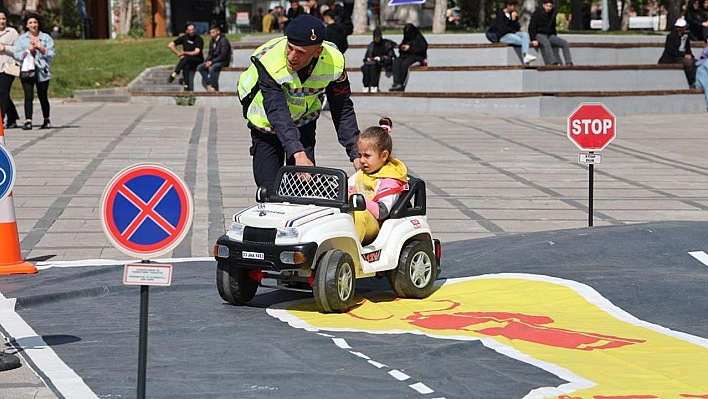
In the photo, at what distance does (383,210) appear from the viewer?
8133mm

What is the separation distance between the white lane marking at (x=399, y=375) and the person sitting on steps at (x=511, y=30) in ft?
73.2

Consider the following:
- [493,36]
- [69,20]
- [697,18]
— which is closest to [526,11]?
[493,36]

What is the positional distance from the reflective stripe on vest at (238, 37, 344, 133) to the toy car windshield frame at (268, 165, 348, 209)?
0.53 meters

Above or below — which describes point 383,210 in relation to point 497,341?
above

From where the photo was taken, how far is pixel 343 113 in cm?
857

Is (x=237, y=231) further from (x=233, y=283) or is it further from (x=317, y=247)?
(x=317, y=247)

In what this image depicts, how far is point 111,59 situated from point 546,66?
1460 centimetres

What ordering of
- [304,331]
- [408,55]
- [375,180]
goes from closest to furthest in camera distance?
[304,331] → [375,180] → [408,55]

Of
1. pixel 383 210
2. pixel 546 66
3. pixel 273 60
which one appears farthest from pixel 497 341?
pixel 546 66

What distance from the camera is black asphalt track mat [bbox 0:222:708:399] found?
19.4 ft

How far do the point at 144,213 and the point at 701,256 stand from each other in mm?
5397

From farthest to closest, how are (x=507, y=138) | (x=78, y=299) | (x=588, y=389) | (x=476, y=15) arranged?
1. (x=476, y=15)
2. (x=507, y=138)
3. (x=78, y=299)
4. (x=588, y=389)

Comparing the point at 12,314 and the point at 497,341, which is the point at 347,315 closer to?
the point at 497,341

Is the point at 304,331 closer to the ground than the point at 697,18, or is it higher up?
closer to the ground
